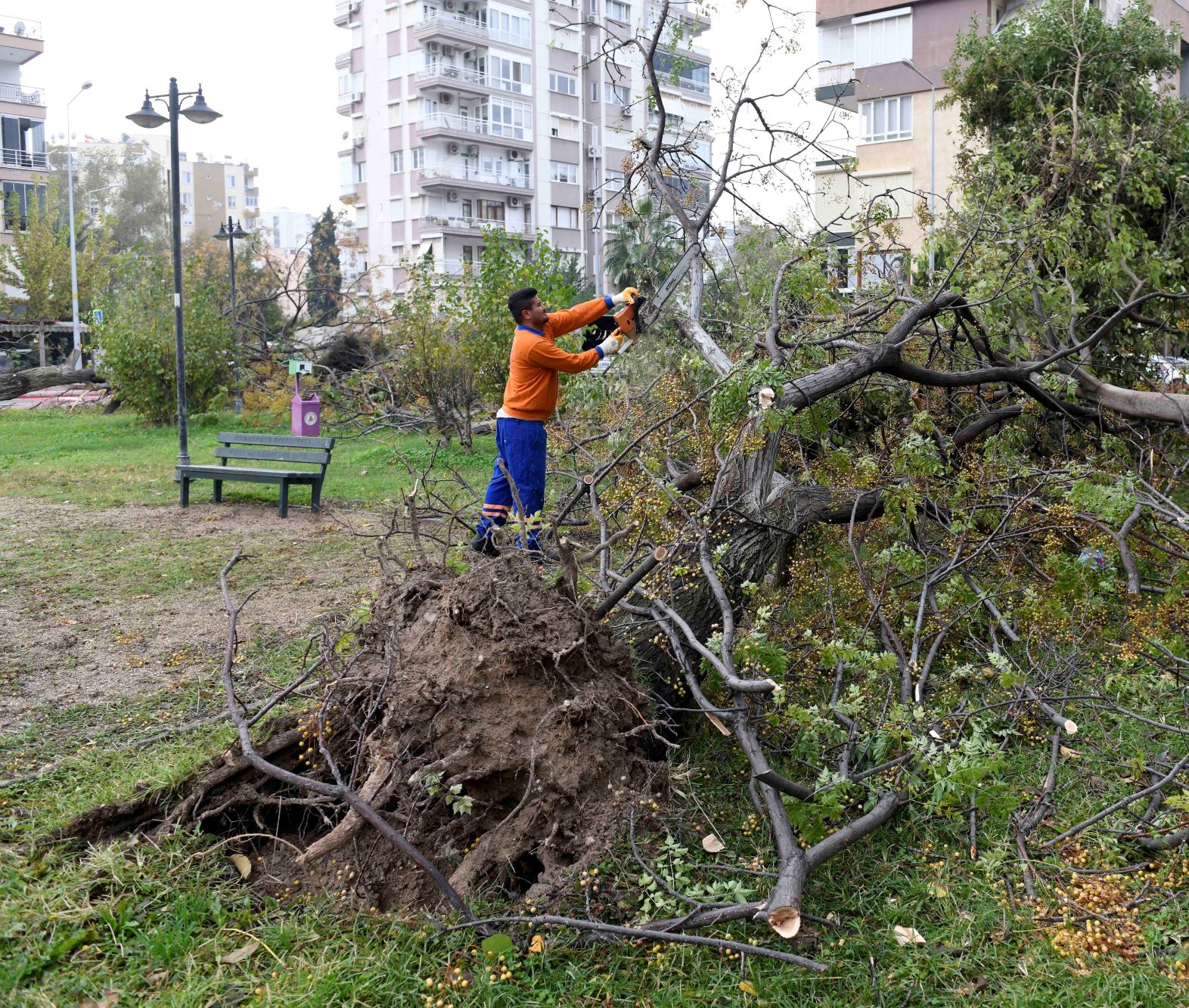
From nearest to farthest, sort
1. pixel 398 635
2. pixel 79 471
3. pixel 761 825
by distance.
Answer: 1. pixel 761 825
2. pixel 398 635
3. pixel 79 471

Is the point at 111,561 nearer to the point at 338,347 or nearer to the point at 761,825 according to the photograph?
the point at 761,825

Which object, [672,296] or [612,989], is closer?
[612,989]

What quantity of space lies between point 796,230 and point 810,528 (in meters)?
3.39

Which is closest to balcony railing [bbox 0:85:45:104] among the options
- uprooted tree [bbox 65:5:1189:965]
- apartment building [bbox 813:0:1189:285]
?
apartment building [bbox 813:0:1189:285]

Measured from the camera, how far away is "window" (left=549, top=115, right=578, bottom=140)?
1950 inches

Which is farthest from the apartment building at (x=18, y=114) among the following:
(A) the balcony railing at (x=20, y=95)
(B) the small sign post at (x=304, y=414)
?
(B) the small sign post at (x=304, y=414)

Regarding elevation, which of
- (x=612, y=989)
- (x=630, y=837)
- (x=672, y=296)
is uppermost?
(x=672, y=296)

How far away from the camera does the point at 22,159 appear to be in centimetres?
4441

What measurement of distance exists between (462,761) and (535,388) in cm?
333

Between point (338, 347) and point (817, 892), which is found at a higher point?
point (338, 347)

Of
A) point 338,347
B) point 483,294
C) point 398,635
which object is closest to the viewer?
point 398,635

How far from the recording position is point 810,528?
5.71 metres

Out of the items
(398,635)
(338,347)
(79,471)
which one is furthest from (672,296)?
(338,347)

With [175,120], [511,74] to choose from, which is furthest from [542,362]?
[511,74]
